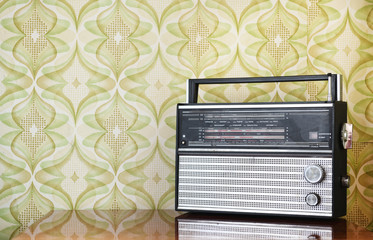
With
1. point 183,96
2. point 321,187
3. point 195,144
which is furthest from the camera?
point 183,96

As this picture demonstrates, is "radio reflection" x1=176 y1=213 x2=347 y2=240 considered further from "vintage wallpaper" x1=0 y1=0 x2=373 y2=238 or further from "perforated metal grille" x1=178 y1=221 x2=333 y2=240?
"vintage wallpaper" x1=0 y1=0 x2=373 y2=238

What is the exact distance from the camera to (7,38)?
1.82 meters

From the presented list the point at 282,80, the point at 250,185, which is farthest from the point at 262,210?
the point at 282,80

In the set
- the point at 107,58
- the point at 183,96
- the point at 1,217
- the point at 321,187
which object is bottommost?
the point at 1,217

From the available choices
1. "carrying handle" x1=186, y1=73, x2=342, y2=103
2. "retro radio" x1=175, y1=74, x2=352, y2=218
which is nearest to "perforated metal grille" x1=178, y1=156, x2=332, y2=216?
"retro radio" x1=175, y1=74, x2=352, y2=218

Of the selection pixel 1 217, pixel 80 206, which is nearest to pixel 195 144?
pixel 80 206

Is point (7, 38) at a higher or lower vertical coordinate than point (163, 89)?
higher

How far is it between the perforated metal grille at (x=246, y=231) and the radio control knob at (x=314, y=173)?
127 millimetres

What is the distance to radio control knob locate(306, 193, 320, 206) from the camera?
54.9 inches

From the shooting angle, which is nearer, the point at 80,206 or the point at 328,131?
the point at 328,131

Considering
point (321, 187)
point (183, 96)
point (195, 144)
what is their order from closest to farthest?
point (321, 187)
point (195, 144)
point (183, 96)

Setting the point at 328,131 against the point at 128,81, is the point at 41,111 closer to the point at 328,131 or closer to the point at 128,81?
the point at 128,81

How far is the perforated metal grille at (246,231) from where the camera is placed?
126 centimetres

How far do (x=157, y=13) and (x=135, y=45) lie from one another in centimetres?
13
